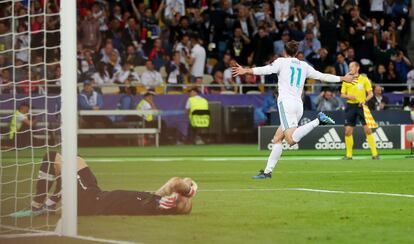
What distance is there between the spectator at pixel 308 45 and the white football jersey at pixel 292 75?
16.6m

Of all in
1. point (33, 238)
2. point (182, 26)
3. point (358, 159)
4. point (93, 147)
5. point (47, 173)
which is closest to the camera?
point (33, 238)

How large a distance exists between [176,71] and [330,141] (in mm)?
6397

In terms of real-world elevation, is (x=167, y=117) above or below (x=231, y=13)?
below

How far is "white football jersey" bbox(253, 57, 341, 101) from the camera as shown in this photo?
1897cm

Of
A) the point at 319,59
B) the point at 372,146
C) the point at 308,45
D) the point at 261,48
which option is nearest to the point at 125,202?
the point at 372,146

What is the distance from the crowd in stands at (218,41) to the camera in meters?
33.5

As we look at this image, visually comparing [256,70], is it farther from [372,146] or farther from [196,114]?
[196,114]

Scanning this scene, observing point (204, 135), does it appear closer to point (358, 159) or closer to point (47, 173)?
point (358, 159)

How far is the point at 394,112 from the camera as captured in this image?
33781 millimetres

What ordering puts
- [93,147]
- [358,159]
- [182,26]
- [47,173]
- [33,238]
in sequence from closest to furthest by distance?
[33,238] < [47,173] < [358,159] < [93,147] < [182,26]

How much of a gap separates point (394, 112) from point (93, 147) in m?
9.25

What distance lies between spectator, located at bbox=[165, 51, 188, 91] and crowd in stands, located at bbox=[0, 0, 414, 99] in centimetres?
3

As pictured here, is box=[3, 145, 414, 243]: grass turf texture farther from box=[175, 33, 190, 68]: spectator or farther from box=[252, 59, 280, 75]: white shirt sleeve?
box=[175, 33, 190, 68]: spectator

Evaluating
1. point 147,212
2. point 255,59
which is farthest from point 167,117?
point 147,212
